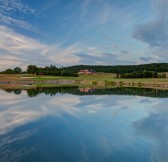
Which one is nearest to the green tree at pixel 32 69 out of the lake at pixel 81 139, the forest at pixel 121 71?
the forest at pixel 121 71

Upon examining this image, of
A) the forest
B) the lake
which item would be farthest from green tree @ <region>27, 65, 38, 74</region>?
the lake

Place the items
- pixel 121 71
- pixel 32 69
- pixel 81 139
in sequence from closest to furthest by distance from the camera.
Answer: pixel 81 139
pixel 32 69
pixel 121 71

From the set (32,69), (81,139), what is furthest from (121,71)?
(81,139)

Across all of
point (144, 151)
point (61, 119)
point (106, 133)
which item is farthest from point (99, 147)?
point (61, 119)

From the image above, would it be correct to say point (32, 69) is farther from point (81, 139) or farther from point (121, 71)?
point (81, 139)

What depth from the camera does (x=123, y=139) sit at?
41.7ft

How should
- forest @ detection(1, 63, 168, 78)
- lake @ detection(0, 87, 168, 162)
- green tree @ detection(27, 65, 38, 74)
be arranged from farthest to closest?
green tree @ detection(27, 65, 38, 74) < forest @ detection(1, 63, 168, 78) < lake @ detection(0, 87, 168, 162)

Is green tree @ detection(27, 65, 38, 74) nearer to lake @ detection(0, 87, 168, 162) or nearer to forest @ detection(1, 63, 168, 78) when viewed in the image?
forest @ detection(1, 63, 168, 78)

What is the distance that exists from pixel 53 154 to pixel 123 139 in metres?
3.86

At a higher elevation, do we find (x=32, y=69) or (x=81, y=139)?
(x=32, y=69)

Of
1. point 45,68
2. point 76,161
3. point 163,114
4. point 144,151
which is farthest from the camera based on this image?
point 45,68

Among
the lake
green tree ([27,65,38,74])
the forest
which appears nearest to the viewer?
the lake

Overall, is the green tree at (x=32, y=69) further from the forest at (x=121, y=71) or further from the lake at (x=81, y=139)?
the lake at (x=81, y=139)

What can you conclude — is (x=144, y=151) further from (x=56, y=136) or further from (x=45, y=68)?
(x=45, y=68)
